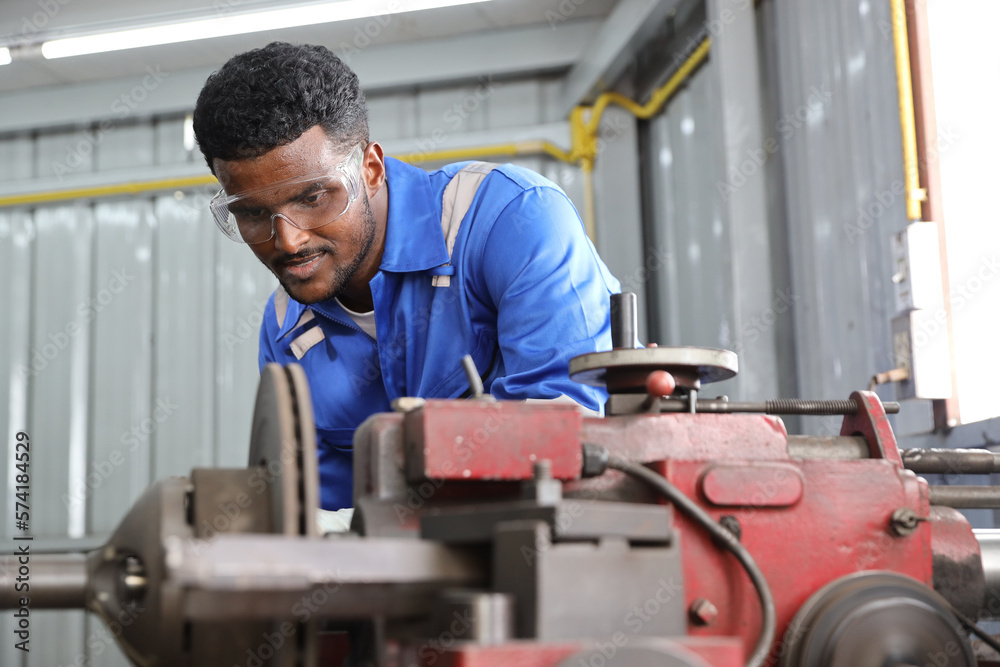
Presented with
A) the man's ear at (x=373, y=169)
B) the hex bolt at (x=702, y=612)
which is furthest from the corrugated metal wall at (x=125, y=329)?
the hex bolt at (x=702, y=612)

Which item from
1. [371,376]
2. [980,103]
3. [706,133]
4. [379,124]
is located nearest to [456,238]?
[371,376]

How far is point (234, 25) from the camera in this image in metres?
3.81

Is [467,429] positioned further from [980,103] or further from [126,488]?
[126,488]

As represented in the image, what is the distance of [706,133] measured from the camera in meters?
3.65

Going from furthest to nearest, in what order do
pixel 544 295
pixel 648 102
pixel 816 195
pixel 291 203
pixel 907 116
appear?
pixel 648 102, pixel 816 195, pixel 907 116, pixel 291 203, pixel 544 295

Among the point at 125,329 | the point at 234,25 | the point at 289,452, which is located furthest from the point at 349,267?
the point at 125,329

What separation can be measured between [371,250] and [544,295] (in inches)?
16.7

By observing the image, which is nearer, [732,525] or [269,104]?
[732,525]

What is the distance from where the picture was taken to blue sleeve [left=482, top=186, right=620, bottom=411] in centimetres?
147

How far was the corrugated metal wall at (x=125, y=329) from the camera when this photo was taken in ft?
14.3

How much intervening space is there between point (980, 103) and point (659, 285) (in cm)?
184

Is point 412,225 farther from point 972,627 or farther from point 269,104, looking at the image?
point 972,627

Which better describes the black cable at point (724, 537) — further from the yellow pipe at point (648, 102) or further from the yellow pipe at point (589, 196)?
the yellow pipe at point (589, 196)

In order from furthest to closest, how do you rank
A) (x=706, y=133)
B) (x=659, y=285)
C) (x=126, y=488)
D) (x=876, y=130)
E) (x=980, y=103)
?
(x=126, y=488), (x=659, y=285), (x=706, y=133), (x=876, y=130), (x=980, y=103)
